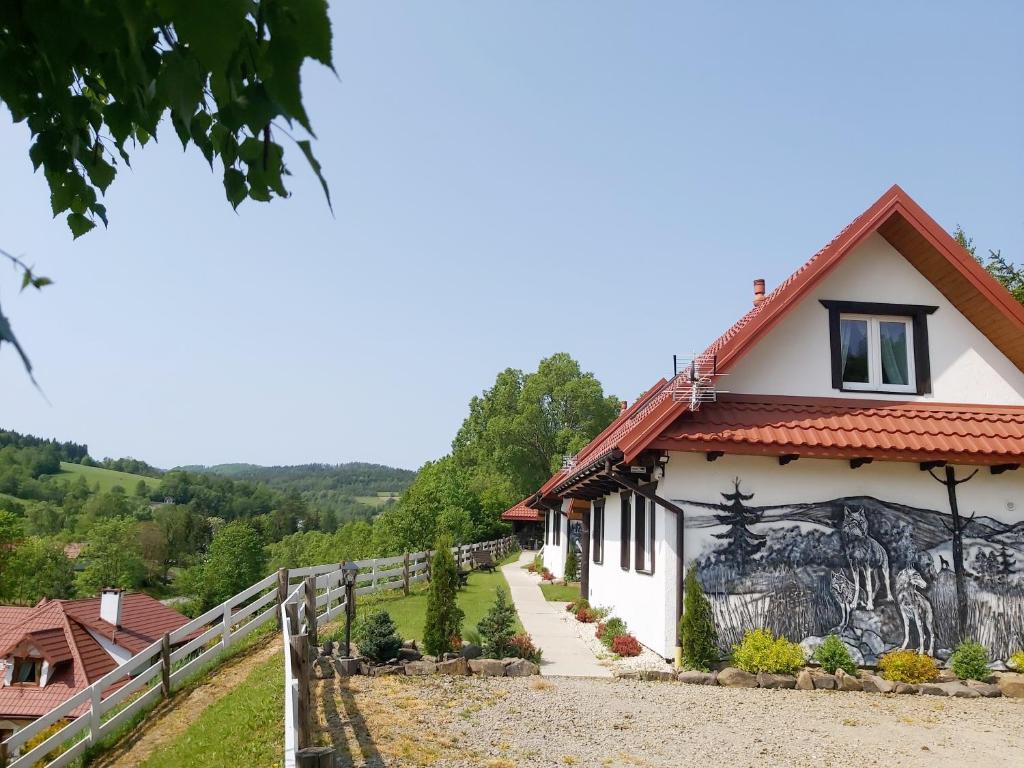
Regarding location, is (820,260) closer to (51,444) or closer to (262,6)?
(262,6)

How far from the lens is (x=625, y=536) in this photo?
1437 centimetres

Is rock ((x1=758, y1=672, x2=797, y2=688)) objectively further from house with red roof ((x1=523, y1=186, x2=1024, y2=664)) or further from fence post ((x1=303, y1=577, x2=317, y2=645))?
fence post ((x1=303, y1=577, x2=317, y2=645))

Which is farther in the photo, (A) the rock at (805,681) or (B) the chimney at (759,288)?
(B) the chimney at (759,288)

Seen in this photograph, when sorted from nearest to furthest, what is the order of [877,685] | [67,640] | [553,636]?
[877,685] < [553,636] < [67,640]

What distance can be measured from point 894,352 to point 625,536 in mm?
5766

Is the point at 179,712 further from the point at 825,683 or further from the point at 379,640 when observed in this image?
the point at 825,683

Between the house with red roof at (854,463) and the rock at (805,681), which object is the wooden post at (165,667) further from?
the rock at (805,681)

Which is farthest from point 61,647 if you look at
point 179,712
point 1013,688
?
point 1013,688

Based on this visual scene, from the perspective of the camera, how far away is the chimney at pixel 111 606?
1039 inches

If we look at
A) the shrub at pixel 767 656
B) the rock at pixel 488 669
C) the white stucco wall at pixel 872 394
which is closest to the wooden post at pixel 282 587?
the rock at pixel 488 669

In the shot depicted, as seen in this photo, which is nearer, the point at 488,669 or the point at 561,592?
the point at 488,669

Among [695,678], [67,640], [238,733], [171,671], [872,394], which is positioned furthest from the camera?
[67,640]

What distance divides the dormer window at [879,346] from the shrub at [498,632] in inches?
252

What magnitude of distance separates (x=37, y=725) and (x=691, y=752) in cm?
867
